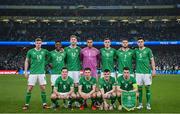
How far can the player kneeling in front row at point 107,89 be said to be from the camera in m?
10.2

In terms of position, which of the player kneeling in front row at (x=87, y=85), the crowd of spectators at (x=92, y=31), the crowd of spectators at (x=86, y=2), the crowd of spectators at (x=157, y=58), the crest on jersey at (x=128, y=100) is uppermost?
the crowd of spectators at (x=86, y=2)

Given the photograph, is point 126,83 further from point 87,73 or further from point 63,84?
point 63,84

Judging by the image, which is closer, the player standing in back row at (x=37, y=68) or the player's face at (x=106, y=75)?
the player's face at (x=106, y=75)

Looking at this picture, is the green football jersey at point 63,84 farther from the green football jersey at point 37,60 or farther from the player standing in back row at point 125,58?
the player standing in back row at point 125,58

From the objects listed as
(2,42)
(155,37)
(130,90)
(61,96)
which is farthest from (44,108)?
(155,37)

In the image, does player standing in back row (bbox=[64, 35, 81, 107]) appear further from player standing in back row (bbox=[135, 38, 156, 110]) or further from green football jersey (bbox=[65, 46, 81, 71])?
player standing in back row (bbox=[135, 38, 156, 110])

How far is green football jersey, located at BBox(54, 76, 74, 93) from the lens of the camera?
34.5 ft

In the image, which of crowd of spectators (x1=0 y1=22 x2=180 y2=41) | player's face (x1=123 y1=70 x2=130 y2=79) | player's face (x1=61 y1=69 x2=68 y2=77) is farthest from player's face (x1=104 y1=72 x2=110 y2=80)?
crowd of spectators (x1=0 y1=22 x2=180 y2=41)

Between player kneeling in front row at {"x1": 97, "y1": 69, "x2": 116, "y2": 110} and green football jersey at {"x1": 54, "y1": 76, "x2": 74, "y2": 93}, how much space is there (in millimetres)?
901

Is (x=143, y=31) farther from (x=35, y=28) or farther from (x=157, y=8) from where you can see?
(x=35, y=28)

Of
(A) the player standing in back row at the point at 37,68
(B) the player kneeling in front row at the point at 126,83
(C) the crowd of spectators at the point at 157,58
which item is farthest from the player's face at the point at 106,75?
(C) the crowd of spectators at the point at 157,58

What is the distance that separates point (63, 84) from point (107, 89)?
1.32m

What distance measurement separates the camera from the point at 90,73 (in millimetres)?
10719

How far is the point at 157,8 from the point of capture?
4481 centimetres
